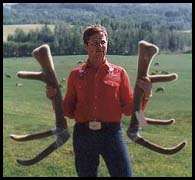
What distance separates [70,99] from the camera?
310cm

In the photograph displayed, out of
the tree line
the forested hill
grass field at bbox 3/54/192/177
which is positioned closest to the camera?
the tree line

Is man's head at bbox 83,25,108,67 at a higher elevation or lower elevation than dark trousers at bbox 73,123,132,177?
higher

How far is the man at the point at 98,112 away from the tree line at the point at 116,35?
4.82 feet

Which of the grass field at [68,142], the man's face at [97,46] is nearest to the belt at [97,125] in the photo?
the man's face at [97,46]

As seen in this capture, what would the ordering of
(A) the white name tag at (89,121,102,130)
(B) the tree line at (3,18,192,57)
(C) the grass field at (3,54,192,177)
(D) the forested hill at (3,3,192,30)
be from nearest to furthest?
1. (A) the white name tag at (89,121,102,130)
2. (B) the tree line at (3,18,192,57)
3. (C) the grass field at (3,54,192,177)
4. (D) the forested hill at (3,3,192,30)

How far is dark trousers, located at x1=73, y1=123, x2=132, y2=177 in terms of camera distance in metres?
3.02

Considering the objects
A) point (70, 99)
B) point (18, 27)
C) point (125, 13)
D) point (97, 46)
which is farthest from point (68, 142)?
point (97, 46)

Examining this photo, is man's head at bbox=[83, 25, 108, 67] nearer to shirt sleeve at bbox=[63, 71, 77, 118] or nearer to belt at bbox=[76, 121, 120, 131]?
shirt sleeve at bbox=[63, 71, 77, 118]

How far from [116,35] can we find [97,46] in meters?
1.50

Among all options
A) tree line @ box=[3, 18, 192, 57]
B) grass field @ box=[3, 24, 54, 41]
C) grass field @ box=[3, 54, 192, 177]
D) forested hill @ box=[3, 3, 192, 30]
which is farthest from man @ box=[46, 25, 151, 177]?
grass field @ box=[3, 24, 54, 41]

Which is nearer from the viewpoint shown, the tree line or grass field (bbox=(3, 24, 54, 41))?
the tree line

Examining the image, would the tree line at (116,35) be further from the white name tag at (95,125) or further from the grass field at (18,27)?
the white name tag at (95,125)

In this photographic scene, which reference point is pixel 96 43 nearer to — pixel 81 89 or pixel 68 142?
pixel 81 89

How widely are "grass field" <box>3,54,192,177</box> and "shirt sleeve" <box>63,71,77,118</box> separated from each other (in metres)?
2.10
